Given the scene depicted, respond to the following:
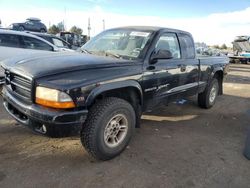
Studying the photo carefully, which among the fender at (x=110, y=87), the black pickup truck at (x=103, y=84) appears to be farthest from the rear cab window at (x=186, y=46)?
the fender at (x=110, y=87)

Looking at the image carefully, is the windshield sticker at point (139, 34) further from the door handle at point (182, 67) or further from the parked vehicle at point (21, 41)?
the parked vehicle at point (21, 41)

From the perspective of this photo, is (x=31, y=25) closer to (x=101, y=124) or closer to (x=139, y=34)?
(x=139, y=34)

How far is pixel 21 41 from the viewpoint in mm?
8133

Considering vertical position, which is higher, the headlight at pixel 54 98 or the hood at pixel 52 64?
the hood at pixel 52 64

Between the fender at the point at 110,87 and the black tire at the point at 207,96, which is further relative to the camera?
the black tire at the point at 207,96

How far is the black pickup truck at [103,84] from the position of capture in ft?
10.3

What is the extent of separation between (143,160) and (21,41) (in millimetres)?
5906

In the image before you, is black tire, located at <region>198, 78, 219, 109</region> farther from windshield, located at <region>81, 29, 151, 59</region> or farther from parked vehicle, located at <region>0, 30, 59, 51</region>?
parked vehicle, located at <region>0, 30, 59, 51</region>

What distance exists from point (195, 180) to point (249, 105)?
194 inches

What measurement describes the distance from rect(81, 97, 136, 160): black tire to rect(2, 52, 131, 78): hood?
0.49 metres

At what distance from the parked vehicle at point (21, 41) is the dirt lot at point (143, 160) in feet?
10.1

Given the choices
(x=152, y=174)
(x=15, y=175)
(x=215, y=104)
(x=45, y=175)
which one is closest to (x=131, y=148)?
(x=152, y=174)

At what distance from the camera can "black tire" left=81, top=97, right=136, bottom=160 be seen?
3393mm

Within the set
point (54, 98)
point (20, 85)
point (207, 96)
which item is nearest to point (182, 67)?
point (207, 96)
